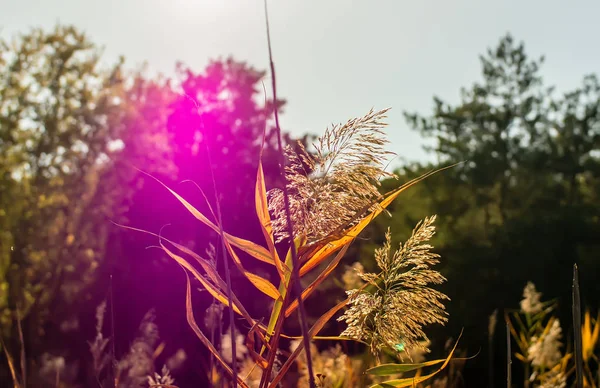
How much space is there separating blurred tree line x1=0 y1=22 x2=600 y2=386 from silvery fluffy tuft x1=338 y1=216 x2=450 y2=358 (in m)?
6.95

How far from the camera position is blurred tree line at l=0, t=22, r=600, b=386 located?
10258 mm

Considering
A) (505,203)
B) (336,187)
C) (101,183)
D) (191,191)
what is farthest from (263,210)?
(505,203)

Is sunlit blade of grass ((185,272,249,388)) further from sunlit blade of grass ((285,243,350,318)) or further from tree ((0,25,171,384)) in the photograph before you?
tree ((0,25,171,384))

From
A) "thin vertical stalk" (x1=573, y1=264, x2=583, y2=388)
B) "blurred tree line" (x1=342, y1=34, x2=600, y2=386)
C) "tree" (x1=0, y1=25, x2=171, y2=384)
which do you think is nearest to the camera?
"thin vertical stalk" (x1=573, y1=264, x2=583, y2=388)

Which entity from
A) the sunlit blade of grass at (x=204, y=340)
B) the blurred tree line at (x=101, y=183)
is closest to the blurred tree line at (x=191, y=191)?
the blurred tree line at (x=101, y=183)

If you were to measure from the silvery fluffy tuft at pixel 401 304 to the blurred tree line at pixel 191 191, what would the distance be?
274 inches

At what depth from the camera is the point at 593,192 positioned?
18719mm

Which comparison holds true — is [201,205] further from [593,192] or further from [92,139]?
[593,192]

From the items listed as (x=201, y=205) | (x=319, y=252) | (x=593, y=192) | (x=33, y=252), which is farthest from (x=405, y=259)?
(x=593, y=192)

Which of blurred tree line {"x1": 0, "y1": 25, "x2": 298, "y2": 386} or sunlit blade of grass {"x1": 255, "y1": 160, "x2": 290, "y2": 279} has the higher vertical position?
blurred tree line {"x1": 0, "y1": 25, "x2": 298, "y2": 386}

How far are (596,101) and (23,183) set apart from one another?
54.9ft

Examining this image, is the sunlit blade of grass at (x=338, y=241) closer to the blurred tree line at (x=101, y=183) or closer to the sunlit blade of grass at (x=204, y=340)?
the sunlit blade of grass at (x=204, y=340)

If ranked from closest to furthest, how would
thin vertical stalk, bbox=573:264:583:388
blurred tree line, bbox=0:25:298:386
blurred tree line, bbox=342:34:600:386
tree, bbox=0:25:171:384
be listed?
1. thin vertical stalk, bbox=573:264:583:388
2. blurred tree line, bbox=0:25:298:386
3. tree, bbox=0:25:171:384
4. blurred tree line, bbox=342:34:600:386

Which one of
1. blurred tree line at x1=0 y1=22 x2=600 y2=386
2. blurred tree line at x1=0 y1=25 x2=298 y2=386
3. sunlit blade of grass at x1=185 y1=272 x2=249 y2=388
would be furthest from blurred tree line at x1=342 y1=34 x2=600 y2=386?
sunlit blade of grass at x1=185 y1=272 x2=249 y2=388
